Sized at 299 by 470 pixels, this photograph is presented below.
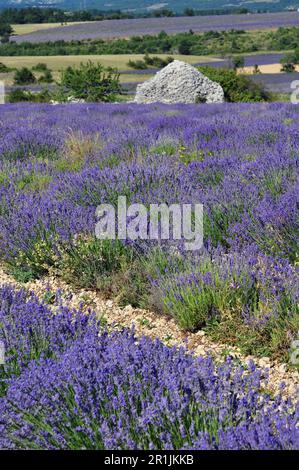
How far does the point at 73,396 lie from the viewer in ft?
7.44

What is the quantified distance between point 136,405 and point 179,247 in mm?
1738

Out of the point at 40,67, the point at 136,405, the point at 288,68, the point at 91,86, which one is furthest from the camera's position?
the point at 40,67

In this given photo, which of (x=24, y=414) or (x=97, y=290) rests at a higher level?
(x=24, y=414)

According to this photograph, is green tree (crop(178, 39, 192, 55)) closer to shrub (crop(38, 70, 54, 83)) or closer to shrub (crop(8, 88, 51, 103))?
shrub (crop(38, 70, 54, 83))

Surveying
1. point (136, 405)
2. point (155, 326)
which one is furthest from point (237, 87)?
point (136, 405)

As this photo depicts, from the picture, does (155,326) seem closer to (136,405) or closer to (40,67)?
(136,405)

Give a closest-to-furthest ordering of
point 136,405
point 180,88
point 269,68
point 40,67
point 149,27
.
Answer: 1. point 136,405
2. point 180,88
3. point 269,68
4. point 40,67
5. point 149,27

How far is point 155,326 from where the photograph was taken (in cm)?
344

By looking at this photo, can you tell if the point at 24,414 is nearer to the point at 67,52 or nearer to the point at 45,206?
the point at 45,206

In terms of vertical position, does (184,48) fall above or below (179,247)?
below

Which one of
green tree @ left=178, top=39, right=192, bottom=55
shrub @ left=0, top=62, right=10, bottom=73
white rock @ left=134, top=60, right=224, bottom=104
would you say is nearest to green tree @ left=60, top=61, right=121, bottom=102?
white rock @ left=134, top=60, right=224, bottom=104

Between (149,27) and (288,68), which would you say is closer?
(288,68)
